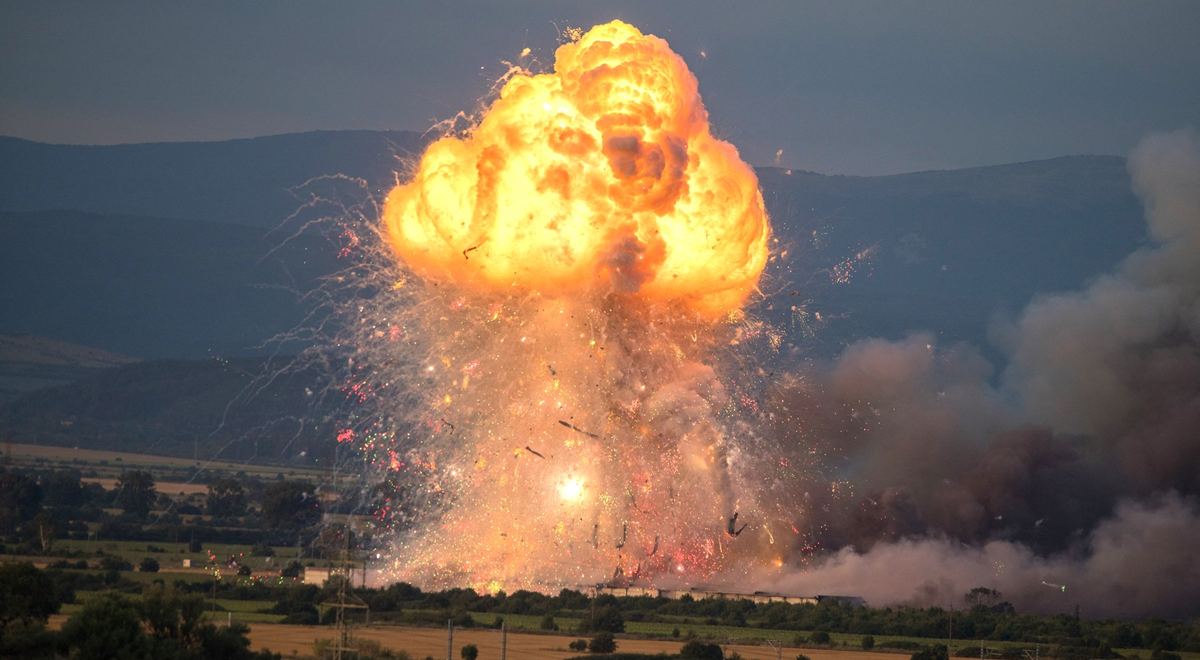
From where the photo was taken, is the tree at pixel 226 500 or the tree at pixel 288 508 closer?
the tree at pixel 288 508

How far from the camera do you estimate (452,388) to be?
254 ft

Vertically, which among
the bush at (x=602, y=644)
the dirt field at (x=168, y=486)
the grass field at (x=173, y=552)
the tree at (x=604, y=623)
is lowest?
the bush at (x=602, y=644)

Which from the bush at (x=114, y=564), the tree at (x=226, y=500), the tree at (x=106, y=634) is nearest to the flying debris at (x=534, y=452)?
the tree at (x=106, y=634)

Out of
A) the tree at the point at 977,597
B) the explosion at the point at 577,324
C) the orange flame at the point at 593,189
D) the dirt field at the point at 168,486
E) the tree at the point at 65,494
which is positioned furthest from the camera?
the dirt field at the point at 168,486

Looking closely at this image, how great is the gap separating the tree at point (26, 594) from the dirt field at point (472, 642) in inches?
320

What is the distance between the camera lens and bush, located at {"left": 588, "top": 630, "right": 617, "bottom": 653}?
69375 mm

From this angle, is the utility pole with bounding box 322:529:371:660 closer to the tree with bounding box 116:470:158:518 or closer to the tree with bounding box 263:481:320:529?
the tree with bounding box 263:481:320:529

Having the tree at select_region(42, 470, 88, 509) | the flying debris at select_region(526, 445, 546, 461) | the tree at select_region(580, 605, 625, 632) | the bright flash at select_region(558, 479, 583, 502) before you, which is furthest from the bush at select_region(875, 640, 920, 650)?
the tree at select_region(42, 470, 88, 509)

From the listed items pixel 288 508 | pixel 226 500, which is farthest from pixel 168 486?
pixel 288 508

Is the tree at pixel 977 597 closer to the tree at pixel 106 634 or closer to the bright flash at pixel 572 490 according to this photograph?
the bright flash at pixel 572 490

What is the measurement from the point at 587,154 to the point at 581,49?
16.5 feet

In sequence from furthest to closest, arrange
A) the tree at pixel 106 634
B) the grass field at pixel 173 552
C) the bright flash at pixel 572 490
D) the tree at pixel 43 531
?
the tree at pixel 43 531, the grass field at pixel 173 552, the bright flash at pixel 572 490, the tree at pixel 106 634

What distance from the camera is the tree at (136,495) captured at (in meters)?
140

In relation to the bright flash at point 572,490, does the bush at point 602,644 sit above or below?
below
